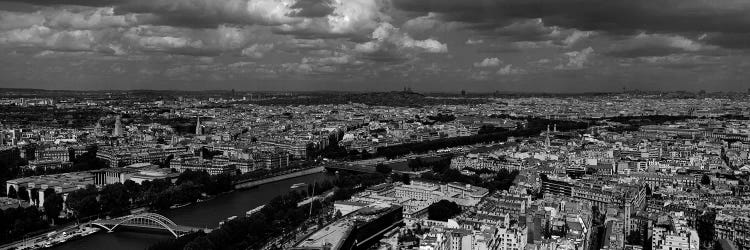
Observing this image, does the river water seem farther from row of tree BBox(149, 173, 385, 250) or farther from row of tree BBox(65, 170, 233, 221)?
row of tree BBox(149, 173, 385, 250)

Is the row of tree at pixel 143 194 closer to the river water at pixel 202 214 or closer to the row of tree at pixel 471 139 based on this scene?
the river water at pixel 202 214

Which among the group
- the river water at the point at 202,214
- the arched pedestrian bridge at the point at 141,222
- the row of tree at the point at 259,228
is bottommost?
the river water at the point at 202,214

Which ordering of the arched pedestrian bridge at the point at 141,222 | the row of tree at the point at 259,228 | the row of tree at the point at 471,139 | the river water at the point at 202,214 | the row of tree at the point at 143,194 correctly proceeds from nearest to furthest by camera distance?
the row of tree at the point at 259,228, the river water at the point at 202,214, the arched pedestrian bridge at the point at 141,222, the row of tree at the point at 143,194, the row of tree at the point at 471,139

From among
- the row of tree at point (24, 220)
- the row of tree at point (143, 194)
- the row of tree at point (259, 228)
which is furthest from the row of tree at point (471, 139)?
the row of tree at point (24, 220)

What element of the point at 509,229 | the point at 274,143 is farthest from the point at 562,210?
the point at 274,143

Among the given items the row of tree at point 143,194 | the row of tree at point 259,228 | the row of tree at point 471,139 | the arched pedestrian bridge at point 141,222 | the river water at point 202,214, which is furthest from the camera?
the row of tree at point 471,139

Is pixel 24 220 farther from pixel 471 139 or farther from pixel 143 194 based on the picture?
pixel 471 139

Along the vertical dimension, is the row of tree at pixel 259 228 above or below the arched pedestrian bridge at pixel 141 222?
above

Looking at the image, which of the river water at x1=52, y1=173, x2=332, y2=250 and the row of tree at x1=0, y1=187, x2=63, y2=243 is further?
the row of tree at x1=0, y1=187, x2=63, y2=243

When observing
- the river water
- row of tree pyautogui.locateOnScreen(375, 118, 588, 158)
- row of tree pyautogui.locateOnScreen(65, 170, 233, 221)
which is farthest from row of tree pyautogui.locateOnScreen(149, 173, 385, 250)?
row of tree pyautogui.locateOnScreen(375, 118, 588, 158)

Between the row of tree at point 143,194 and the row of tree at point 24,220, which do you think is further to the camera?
the row of tree at point 143,194
